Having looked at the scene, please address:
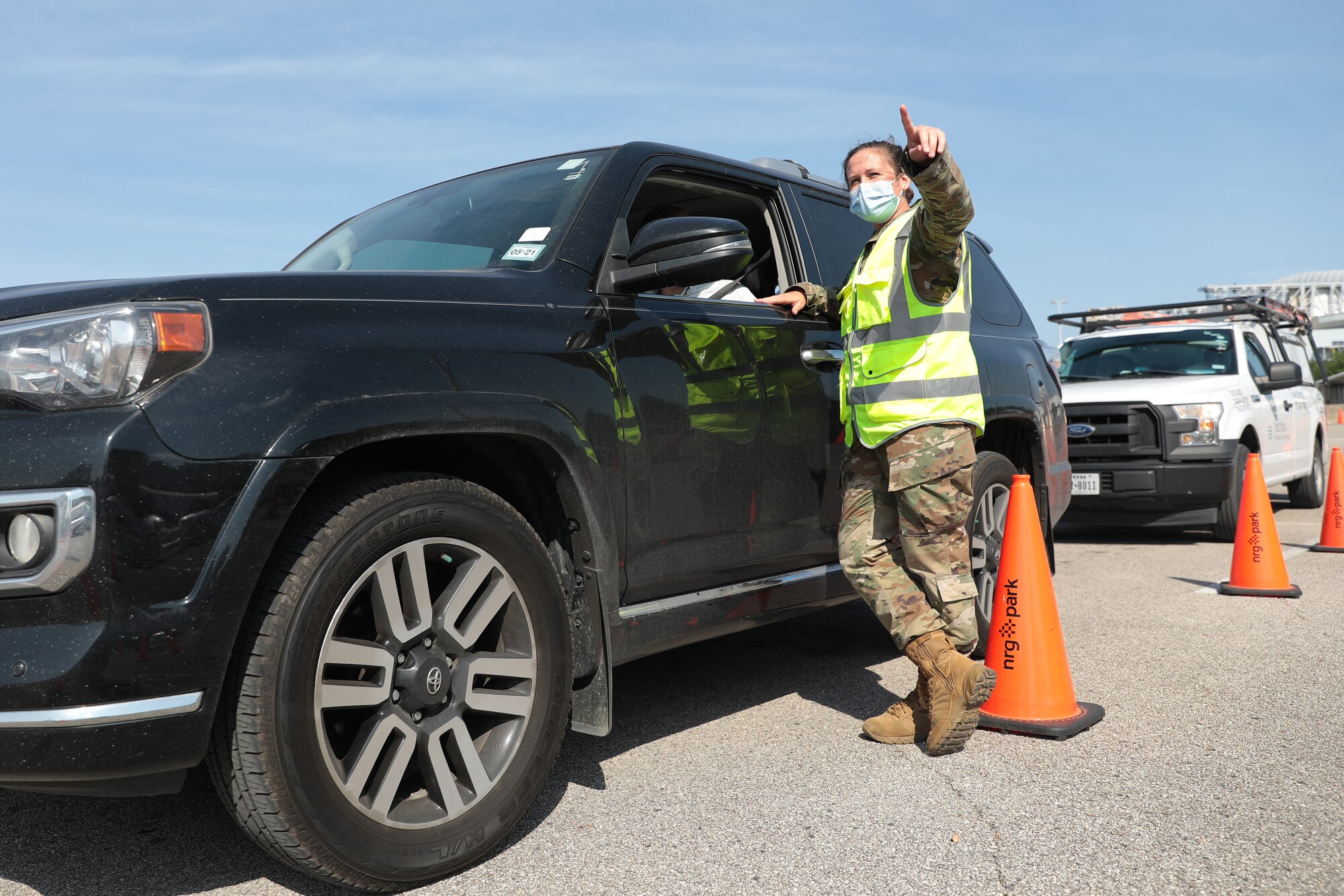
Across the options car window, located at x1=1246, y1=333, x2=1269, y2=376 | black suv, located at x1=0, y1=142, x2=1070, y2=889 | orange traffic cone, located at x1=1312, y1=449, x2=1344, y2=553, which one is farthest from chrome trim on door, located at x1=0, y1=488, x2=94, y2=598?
car window, located at x1=1246, y1=333, x2=1269, y2=376

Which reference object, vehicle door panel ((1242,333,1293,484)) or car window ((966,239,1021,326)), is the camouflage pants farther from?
vehicle door panel ((1242,333,1293,484))

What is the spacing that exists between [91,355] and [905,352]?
2343 mm

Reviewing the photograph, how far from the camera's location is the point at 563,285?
9.75ft

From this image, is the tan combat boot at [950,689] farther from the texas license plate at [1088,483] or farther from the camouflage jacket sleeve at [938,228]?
the texas license plate at [1088,483]

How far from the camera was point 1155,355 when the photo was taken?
9.95 metres

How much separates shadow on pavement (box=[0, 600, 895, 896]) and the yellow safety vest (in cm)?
117

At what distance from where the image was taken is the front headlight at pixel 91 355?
206cm

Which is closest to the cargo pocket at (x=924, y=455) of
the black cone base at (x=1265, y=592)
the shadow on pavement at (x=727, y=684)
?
the shadow on pavement at (x=727, y=684)

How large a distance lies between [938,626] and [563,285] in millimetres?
1651

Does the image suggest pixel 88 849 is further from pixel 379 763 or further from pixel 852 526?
pixel 852 526

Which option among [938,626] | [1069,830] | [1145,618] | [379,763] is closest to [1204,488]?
[1145,618]

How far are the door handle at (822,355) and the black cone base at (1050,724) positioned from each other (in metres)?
1.34

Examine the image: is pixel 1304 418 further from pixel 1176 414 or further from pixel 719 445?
pixel 719 445

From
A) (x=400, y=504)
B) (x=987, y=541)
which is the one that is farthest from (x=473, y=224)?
(x=987, y=541)
